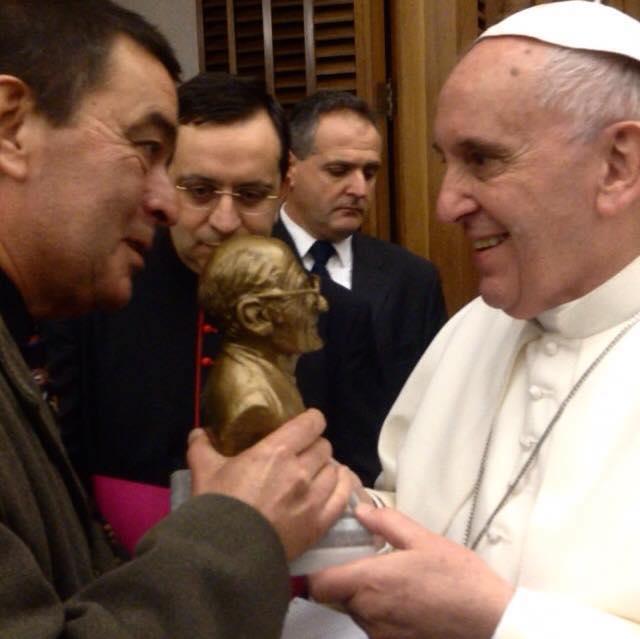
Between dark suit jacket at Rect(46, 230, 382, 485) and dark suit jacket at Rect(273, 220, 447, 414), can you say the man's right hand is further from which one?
dark suit jacket at Rect(273, 220, 447, 414)

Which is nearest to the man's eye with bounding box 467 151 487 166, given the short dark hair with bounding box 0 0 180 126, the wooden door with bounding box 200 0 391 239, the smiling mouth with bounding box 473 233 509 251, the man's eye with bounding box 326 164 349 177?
the smiling mouth with bounding box 473 233 509 251

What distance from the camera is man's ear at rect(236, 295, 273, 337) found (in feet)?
4.92

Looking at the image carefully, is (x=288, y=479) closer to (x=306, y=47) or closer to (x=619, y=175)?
(x=619, y=175)

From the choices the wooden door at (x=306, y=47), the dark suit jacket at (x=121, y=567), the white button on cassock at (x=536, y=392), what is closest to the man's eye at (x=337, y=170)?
the wooden door at (x=306, y=47)

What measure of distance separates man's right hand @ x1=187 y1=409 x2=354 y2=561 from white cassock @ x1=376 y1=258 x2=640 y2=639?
30cm

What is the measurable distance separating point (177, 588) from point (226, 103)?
1.35 meters

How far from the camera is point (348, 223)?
3768 mm

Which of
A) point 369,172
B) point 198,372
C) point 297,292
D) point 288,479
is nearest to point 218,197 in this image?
point 198,372

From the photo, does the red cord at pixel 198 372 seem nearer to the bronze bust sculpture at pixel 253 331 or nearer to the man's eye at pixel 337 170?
the bronze bust sculpture at pixel 253 331

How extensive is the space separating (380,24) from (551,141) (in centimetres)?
263

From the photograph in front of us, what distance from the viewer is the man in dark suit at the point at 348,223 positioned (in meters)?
3.64

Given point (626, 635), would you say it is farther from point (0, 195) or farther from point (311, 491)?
point (0, 195)

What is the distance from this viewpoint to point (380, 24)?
4148 millimetres

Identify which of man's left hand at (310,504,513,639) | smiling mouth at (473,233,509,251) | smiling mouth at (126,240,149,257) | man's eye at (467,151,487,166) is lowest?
man's left hand at (310,504,513,639)
